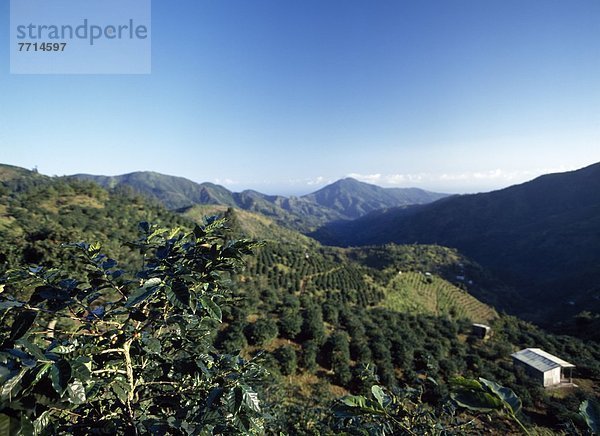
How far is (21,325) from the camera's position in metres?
1.70

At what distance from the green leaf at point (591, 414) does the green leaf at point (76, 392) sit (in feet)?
8.15

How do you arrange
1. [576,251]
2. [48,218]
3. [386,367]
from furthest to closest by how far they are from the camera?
1. [576,251]
2. [48,218]
3. [386,367]

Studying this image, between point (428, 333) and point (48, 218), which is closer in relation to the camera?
point (428, 333)

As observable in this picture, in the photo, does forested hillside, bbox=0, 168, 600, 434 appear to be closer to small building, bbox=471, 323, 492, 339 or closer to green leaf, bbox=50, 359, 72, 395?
green leaf, bbox=50, 359, 72, 395

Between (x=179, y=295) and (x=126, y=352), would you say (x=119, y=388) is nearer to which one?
(x=126, y=352)

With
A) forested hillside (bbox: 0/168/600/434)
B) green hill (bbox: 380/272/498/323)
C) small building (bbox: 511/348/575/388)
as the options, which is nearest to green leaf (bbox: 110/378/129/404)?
forested hillside (bbox: 0/168/600/434)

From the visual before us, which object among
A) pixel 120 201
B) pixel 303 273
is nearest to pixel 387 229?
pixel 303 273

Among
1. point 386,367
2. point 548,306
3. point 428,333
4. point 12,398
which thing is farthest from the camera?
point 548,306

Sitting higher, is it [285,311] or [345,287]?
[285,311]

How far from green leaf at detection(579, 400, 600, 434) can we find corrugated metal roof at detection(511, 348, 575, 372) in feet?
82.1

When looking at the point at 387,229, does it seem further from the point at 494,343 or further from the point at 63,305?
the point at 63,305

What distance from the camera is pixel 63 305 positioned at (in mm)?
1996

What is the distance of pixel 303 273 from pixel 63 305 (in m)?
49.6

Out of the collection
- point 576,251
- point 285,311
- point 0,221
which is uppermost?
point 0,221
